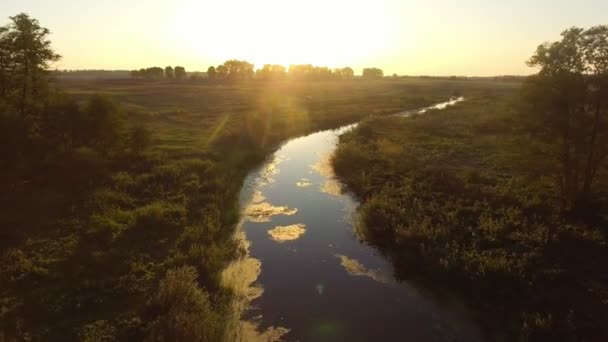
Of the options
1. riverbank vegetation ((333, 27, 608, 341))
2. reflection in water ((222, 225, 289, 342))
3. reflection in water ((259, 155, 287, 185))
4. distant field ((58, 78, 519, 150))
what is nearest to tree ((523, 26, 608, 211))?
A: riverbank vegetation ((333, 27, 608, 341))

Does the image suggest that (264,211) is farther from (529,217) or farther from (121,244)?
(529,217)

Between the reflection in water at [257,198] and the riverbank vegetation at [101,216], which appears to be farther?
the reflection in water at [257,198]

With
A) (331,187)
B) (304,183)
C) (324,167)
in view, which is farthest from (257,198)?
(324,167)

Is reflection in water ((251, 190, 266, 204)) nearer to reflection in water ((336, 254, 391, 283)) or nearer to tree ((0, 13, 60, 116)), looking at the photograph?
reflection in water ((336, 254, 391, 283))

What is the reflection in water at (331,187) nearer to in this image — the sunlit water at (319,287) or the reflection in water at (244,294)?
the sunlit water at (319,287)

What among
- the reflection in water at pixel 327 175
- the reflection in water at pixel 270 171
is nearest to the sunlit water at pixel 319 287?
the reflection in water at pixel 327 175
